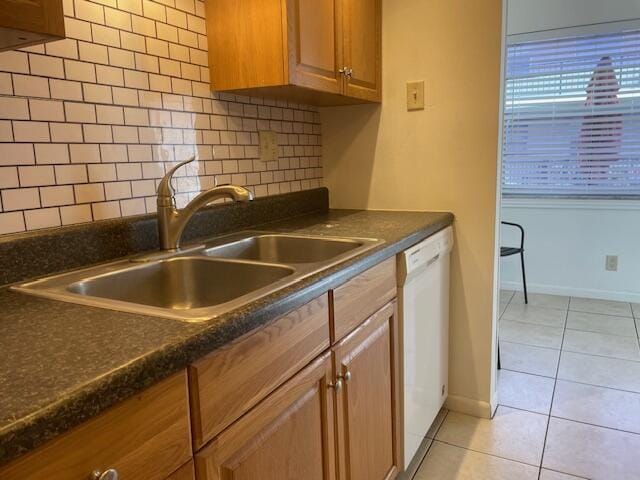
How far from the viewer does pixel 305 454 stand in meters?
1.07

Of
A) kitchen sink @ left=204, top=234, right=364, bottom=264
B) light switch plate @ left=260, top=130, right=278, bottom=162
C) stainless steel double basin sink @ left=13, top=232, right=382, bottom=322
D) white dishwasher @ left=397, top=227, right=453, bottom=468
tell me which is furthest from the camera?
light switch plate @ left=260, top=130, right=278, bottom=162

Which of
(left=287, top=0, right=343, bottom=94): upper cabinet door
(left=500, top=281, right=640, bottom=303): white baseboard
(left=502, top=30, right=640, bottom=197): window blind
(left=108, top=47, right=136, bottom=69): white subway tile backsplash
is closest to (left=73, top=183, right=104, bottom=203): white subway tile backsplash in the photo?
(left=108, top=47, right=136, bottom=69): white subway tile backsplash

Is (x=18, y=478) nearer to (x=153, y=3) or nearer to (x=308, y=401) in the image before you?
(x=308, y=401)

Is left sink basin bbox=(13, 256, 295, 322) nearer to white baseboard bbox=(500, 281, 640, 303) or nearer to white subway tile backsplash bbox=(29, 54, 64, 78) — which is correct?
white subway tile backsplash bbox=(29, 54, 64, 78)

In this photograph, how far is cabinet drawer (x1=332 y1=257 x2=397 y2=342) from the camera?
3.87 ft

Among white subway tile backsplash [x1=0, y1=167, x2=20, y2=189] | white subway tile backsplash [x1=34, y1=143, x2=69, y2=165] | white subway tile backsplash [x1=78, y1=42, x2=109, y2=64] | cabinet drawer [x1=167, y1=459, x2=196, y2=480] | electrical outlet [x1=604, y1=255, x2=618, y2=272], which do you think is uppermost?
white subway tile backsplash [x1=78, y1=42, x2=109, y2=64]

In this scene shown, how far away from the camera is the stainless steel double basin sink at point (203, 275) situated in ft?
3.39

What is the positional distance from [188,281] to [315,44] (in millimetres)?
907

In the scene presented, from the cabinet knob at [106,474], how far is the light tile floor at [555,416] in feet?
4.69

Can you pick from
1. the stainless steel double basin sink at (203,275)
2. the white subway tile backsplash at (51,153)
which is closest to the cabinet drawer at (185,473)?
the stainless steel double basin sink at (203,275)

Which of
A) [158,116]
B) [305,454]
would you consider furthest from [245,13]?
[305,454]

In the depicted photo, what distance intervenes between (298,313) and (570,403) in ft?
5.87

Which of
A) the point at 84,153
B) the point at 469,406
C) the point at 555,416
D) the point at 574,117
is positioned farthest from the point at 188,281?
the point at 574,117

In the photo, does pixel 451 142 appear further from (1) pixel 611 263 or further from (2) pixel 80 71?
(1) pixel 611 263
